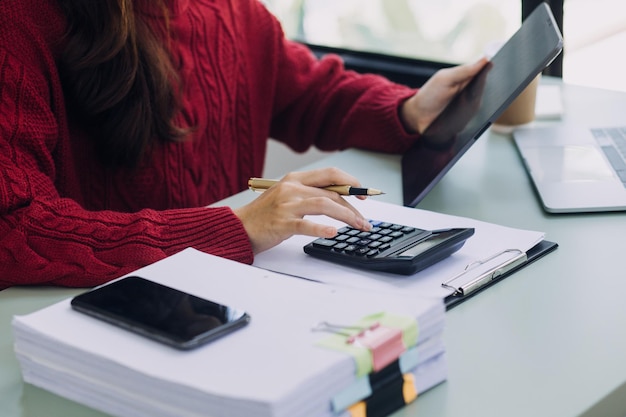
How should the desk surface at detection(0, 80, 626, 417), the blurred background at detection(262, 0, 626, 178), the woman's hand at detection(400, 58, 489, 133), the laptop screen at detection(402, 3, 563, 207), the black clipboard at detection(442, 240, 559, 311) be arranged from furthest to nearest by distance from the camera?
the blurred background at detection(262, 0, 626, 178)
the woman's hand at detection(400, 58, 489, 133)
the laptop screen at detection(402, 3, 563, 207)
the black clipboard at detection(442, 240, 559, 311)
the desk surface at detection(0, 80, 626, 417)

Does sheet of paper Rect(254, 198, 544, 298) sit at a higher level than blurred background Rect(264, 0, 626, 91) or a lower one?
lower

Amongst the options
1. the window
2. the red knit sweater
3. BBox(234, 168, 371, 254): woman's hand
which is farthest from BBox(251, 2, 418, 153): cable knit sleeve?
the window

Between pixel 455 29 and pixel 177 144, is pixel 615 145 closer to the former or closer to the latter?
pixel 177 144

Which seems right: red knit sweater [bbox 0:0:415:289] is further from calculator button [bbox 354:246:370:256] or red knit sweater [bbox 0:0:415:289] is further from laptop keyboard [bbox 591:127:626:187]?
laptop keyboard [bbox 591:127:626:187]

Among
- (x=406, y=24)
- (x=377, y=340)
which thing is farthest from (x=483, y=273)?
(x=406, y=24)

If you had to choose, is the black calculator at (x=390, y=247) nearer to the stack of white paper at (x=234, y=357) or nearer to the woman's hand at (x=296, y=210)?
the woman's hand at (x=296, y=210)

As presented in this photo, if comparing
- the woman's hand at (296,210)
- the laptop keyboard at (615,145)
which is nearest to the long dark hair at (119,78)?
the woman's hand at (296,210)

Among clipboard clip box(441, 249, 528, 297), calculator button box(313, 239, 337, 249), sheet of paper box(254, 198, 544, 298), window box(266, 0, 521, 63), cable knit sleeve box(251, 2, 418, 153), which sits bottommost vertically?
clipboard clip box(441, 249, 528, 297)

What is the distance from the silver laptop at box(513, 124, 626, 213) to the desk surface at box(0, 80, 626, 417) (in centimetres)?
2

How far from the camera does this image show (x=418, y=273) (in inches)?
38.1

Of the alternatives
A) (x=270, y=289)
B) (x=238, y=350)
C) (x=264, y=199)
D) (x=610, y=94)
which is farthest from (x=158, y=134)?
(x=610, y=94)

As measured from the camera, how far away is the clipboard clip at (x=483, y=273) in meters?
0.94

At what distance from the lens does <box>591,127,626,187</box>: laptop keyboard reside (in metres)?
1.23

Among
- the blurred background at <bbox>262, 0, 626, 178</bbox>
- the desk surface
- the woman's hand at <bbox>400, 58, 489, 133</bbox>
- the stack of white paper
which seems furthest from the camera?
the blurred background at <bbox>262, 0, 626, 178</bbox>
